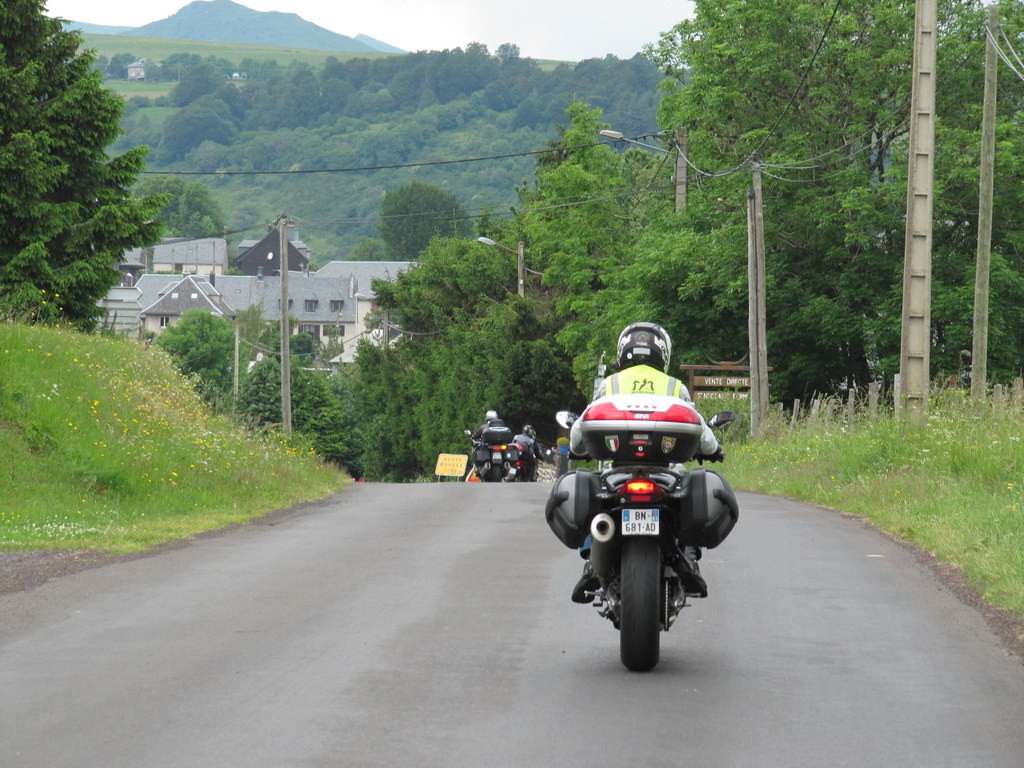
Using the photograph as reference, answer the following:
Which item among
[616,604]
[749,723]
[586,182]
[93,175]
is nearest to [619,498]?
[616,604]

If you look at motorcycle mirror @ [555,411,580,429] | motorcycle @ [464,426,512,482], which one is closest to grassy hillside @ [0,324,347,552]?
motorcycle mirror @ [555,411,580,429]

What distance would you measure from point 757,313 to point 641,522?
2590 centimetres

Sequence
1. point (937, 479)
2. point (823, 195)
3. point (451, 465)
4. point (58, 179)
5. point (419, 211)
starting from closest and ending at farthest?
point (937, 479) → point (58, 179) → point (823, 195) → point (451, 465) → point (419, 211)

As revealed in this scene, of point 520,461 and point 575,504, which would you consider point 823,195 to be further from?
point 575,504

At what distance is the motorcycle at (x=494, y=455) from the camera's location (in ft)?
108

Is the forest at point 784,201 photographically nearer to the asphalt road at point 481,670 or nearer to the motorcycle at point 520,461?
the motorcycle at point 520,461

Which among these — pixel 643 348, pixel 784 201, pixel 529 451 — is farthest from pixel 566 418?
pixel 784 201

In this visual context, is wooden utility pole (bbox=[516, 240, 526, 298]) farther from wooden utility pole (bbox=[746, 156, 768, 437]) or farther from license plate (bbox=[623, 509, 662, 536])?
license plate (bbox=[623, 509, 662, 536])

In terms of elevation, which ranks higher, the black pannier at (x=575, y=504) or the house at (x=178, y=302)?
the black pannier at (x=575, y=504)

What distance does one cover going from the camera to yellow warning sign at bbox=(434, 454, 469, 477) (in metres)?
52.4

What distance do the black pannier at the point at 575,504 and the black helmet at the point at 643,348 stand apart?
0.79m

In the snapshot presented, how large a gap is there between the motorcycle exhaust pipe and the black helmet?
1.05m

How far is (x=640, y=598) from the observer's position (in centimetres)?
745

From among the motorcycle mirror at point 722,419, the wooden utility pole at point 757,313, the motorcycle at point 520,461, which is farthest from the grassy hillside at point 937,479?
the motorcycle at point 520,461
